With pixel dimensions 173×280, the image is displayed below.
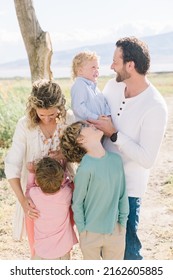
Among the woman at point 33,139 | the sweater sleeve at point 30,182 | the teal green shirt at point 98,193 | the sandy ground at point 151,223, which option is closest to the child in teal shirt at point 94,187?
the teal green shirt at point 98,193

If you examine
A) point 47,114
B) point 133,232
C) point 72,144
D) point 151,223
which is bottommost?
point 151,223

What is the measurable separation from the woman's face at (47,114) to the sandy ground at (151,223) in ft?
5.53

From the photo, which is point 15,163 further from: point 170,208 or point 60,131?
point 170,208

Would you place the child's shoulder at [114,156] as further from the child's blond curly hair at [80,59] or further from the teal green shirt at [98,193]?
the child's blond curly hair at [80,59]

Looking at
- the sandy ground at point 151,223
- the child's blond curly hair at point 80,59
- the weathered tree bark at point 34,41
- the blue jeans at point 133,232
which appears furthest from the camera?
the weathered tree bark at point 34,41

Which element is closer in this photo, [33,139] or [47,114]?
[47,114]

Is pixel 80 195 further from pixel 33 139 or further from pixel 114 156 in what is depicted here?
pixel 33 139

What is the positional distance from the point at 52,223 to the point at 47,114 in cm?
65

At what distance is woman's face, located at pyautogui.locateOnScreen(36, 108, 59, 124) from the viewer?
128 inches

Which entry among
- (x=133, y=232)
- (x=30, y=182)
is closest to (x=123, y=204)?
(x=133, y=232)

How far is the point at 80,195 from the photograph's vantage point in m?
3.24

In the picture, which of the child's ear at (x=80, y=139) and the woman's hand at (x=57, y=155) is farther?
the woman's hand at (x=57, y=155)

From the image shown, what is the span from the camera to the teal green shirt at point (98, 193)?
3244 millimetres

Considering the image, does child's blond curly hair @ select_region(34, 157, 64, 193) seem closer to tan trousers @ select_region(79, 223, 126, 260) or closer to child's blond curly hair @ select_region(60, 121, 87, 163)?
child's blond curly hair @ select_region(60, 121, 87, 163)
